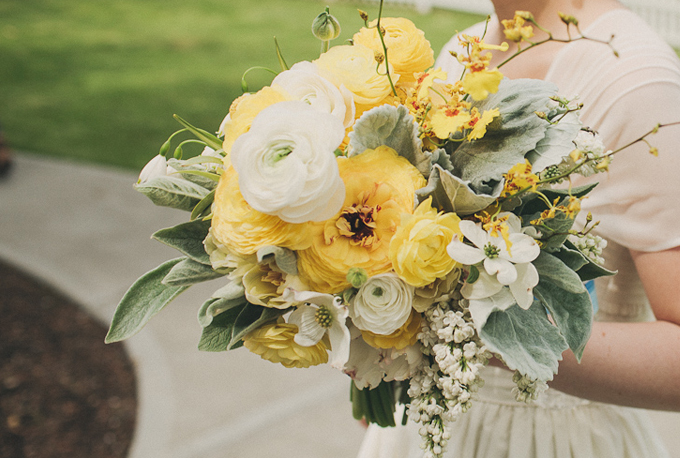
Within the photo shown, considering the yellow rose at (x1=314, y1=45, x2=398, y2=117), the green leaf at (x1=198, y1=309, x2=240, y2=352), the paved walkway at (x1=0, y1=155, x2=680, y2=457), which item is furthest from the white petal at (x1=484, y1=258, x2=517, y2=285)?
the paved walkway at (x1=0, y1=155, x2=680, y2=457)

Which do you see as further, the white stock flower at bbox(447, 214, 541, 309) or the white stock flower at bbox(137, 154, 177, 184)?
the white stock flower at bbox(137, 154, 177, 184)

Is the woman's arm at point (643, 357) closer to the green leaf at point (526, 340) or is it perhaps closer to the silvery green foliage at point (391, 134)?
the green leaf at point (526, 340)

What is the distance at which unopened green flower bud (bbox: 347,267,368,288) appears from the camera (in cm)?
79

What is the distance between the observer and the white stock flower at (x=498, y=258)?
779 millimetres

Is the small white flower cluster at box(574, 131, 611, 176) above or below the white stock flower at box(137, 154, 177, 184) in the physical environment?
above

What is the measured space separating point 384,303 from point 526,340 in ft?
0.71

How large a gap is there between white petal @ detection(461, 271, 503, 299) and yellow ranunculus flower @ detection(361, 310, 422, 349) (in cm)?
12

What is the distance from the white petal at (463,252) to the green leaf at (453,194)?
62 mm

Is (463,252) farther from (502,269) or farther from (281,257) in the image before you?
(281,257)

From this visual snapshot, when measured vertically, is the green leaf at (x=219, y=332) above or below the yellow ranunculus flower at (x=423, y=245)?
below

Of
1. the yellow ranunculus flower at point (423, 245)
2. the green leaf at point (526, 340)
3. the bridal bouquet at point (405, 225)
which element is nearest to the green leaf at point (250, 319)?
the bridal bouquet at point (405, 225)

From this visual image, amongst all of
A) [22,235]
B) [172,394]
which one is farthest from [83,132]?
[172,394]

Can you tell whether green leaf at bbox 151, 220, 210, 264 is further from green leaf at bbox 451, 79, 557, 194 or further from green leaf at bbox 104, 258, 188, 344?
green leaf at bbox 451, 79, 557, 194

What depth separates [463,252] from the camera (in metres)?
0.78
